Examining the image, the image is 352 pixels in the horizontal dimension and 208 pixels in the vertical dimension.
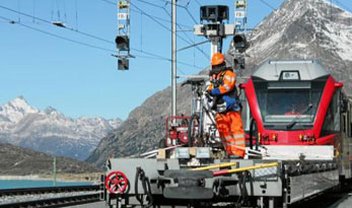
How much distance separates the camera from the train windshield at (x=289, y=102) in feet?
64.1

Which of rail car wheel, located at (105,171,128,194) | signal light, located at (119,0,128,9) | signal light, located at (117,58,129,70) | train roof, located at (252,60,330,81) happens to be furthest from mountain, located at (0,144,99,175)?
rail car wheel, located at (105,171,128,194)

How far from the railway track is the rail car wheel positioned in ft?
25.1

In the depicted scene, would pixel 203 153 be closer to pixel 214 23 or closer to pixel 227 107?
pixel 227 107

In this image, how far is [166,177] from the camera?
11.5 metres

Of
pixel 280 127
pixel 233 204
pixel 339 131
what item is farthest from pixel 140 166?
pixel 339 131

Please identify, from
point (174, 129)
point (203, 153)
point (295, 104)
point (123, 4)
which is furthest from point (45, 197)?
point (203, 153)

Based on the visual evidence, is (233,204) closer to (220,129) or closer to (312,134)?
(220,129)

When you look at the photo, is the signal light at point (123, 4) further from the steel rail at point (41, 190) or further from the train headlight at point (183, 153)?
the train headlight at point (183, 153)

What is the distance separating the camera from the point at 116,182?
1171cm

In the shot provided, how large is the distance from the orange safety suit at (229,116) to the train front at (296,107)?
6364 millimetres

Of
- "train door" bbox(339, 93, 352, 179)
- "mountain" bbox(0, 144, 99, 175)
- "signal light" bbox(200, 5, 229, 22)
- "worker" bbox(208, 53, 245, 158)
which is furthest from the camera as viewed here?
"mountain" bbox(0, 144, 99, 175)

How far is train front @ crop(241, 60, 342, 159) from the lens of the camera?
757 inches

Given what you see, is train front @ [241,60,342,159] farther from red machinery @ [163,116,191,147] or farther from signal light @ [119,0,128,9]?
signal light @ [119,0,128,9]

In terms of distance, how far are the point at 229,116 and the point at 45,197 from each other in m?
15.9
